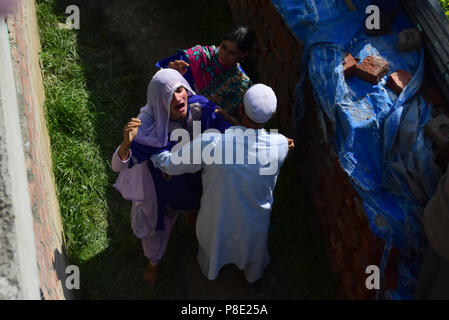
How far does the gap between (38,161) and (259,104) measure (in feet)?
5.35

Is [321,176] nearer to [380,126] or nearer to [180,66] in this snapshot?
[380,126]

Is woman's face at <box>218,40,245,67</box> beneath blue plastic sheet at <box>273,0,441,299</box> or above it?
above

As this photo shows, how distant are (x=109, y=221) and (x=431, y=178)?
2.50 m

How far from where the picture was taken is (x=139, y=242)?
4.01 metres

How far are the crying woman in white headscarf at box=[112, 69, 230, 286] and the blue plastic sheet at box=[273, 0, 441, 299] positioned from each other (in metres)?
0.78

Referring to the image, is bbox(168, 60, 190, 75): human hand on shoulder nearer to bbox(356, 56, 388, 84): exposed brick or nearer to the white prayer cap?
the white prayer cap

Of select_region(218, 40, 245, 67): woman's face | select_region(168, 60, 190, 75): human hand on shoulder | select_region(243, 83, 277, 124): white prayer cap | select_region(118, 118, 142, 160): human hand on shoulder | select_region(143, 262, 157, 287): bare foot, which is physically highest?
select_region(218, 40, 245, 67): woman's face

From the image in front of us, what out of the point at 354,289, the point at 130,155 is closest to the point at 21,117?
the point at 130,155

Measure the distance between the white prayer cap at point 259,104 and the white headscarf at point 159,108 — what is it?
0.49 metres

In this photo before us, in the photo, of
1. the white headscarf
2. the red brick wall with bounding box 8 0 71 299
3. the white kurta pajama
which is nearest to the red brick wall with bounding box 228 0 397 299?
the white kurta pajama

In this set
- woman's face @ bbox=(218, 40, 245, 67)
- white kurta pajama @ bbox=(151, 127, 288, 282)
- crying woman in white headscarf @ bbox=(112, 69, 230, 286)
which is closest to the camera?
white kurta pajama @ bbox=(151, 127, 288, 282)

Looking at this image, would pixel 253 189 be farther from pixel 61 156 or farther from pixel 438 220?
pixel 61 156

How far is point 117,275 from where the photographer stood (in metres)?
3.88

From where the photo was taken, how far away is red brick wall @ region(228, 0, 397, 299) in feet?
10.7
